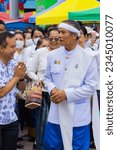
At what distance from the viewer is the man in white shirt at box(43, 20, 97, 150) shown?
185 inches

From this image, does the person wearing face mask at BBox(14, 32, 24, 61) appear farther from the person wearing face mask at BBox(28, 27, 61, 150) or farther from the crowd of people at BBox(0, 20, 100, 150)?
the crowd of people at BBox(0, 20, 100, 150)

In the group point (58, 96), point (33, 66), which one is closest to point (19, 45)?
point (33, 66)

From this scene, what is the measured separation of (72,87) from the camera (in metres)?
4.71

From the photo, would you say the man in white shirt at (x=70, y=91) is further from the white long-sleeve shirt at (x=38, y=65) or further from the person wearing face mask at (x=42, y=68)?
the white long-sleeve shirt at (x=38, y=65)

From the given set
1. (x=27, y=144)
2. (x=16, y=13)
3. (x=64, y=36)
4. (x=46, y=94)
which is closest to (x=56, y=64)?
(x=64, y=36)

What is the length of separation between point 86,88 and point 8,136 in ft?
3.34

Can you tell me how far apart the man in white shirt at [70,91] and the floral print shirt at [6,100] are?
43 centimetres

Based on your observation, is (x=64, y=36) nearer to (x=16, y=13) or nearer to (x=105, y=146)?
(x=105, y=146)

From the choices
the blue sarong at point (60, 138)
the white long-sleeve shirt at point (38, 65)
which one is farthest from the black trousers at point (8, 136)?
the white long-sleeve shirt at point (38, 65)

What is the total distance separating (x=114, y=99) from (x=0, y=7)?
2348cm

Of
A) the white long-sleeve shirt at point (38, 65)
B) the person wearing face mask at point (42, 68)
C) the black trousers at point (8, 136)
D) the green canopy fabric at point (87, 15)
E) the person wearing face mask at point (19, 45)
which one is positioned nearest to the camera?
the black trousers at point (8, 136)

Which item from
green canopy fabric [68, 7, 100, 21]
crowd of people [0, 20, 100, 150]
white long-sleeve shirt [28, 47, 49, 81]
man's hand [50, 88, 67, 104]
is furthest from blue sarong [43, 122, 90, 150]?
green canopy fabric [68, 7, 100, 21]

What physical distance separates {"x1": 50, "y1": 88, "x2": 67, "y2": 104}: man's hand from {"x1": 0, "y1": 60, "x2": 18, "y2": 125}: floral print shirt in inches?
17.9

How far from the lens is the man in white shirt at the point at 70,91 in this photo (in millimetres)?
4699
